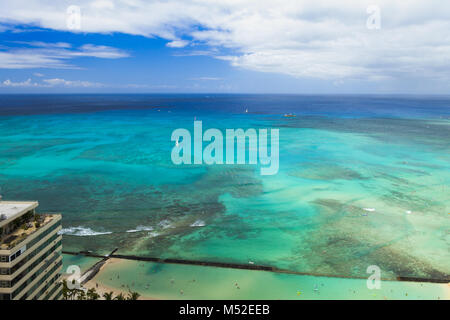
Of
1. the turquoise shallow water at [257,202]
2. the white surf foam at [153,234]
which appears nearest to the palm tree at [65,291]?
the turquoise shallow water at [257,202]

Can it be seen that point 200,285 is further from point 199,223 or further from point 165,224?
point 165,224

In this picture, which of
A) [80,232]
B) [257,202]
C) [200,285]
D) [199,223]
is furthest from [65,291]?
[257,202]

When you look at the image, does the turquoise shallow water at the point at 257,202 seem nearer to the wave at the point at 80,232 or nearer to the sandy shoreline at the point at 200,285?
the wave at the point at 80,232

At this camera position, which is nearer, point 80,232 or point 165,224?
point 80,232

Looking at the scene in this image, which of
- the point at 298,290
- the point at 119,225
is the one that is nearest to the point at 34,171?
the point at 119,225

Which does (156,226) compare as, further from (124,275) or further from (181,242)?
(124,275)
